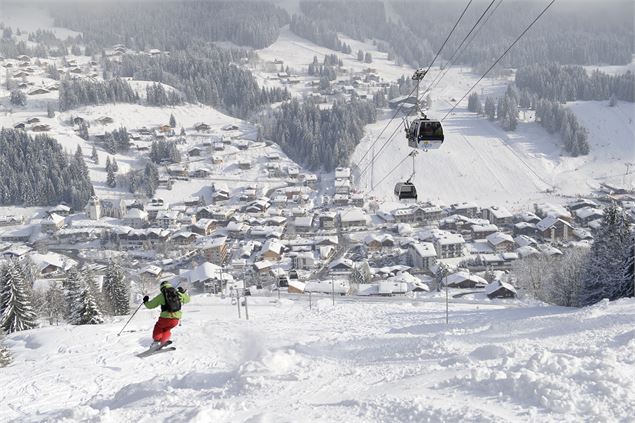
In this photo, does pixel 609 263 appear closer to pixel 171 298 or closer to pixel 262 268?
pixel 171 298

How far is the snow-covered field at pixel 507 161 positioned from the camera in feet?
237

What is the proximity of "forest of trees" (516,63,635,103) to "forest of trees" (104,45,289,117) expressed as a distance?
59.6 metres

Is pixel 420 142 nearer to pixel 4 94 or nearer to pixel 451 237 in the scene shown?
pixel 451 237

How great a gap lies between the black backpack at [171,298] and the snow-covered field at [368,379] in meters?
1.45

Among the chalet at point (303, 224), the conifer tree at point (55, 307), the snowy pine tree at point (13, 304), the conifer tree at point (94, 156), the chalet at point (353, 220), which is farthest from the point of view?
the conifer tree at point (94, 156)

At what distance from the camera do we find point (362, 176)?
79.1m

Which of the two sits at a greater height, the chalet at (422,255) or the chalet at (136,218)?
the chalet at (136,218)

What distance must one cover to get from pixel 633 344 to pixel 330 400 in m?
5.52

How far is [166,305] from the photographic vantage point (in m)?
9.79

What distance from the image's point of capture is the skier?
31.4 feet

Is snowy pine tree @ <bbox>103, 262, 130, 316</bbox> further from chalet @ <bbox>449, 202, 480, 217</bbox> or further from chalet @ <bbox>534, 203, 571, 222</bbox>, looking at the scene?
chalet @ <bbox>534, 203, 571, 222</bbox>

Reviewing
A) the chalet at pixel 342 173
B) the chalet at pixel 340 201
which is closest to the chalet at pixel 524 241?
the chalet at pixel 340 201

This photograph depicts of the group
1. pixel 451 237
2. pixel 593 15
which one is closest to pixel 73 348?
pixel 451 237

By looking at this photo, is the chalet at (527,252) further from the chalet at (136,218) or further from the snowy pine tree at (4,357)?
the chalet at (136,218)
